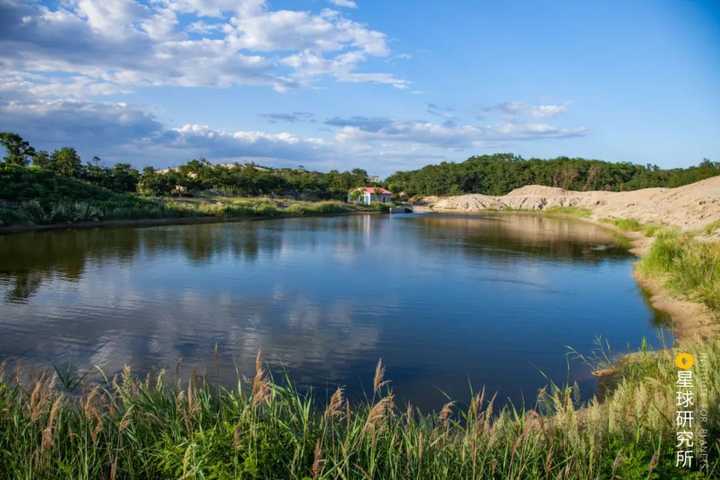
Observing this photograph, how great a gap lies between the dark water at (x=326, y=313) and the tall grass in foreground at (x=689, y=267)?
108 centimetres

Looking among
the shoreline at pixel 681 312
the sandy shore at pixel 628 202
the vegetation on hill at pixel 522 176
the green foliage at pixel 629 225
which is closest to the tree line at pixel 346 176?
the vegetation on hill at pixel 522 176

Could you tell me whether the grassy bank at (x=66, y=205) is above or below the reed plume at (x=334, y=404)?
above

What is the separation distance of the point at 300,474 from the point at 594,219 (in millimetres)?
66353

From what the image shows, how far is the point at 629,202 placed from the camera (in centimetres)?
6456

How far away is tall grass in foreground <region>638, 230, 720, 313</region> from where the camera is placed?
44.8 feet

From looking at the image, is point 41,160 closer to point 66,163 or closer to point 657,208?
point 66,163

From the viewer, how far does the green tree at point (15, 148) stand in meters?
52.5

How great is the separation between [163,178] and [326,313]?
57.3 m

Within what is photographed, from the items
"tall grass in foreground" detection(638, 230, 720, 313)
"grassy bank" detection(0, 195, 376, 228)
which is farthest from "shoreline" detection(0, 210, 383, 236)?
"tall grass in foreground" detection(638, 230, 720, 313)

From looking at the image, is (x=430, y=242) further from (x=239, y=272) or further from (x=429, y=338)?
(x=429, y=338)

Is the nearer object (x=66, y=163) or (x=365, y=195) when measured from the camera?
(x=66, y=163)

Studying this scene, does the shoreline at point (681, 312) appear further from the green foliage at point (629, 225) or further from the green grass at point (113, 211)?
the green grass at point (113, 211)

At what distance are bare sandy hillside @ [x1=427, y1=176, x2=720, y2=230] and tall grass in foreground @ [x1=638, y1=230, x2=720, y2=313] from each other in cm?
1021

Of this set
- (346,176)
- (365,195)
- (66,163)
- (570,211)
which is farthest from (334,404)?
(346,176)
